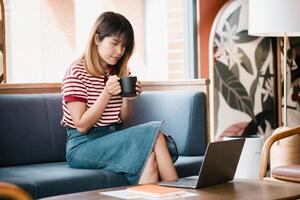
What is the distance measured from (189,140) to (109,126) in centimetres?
52

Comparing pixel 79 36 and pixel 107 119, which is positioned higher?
pixel 79 36

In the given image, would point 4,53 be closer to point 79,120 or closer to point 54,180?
point 79,120

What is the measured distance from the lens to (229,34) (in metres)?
4.45

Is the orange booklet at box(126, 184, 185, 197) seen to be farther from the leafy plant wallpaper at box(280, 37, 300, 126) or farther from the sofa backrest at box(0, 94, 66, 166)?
the leafy plant wallpaper at box(280, 37, 300, 126)

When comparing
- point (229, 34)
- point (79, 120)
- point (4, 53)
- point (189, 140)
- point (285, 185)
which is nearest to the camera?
point (285, 185)

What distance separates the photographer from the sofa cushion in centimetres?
270

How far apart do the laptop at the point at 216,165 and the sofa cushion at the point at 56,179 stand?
19.8 inches

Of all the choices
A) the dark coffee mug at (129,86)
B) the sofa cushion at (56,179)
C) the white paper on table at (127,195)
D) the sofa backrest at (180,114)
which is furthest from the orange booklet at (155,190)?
the sofa backrest at (180,114)

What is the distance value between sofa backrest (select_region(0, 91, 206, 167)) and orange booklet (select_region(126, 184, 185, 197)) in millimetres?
1107

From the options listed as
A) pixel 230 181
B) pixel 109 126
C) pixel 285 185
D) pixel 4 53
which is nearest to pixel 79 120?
pixel 109 126

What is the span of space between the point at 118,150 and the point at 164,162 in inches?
9.3

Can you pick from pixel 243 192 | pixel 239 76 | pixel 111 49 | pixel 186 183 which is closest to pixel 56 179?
pixel 186 183

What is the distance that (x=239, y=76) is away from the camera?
450cm

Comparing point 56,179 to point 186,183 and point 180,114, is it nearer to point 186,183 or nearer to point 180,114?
point 186,183
